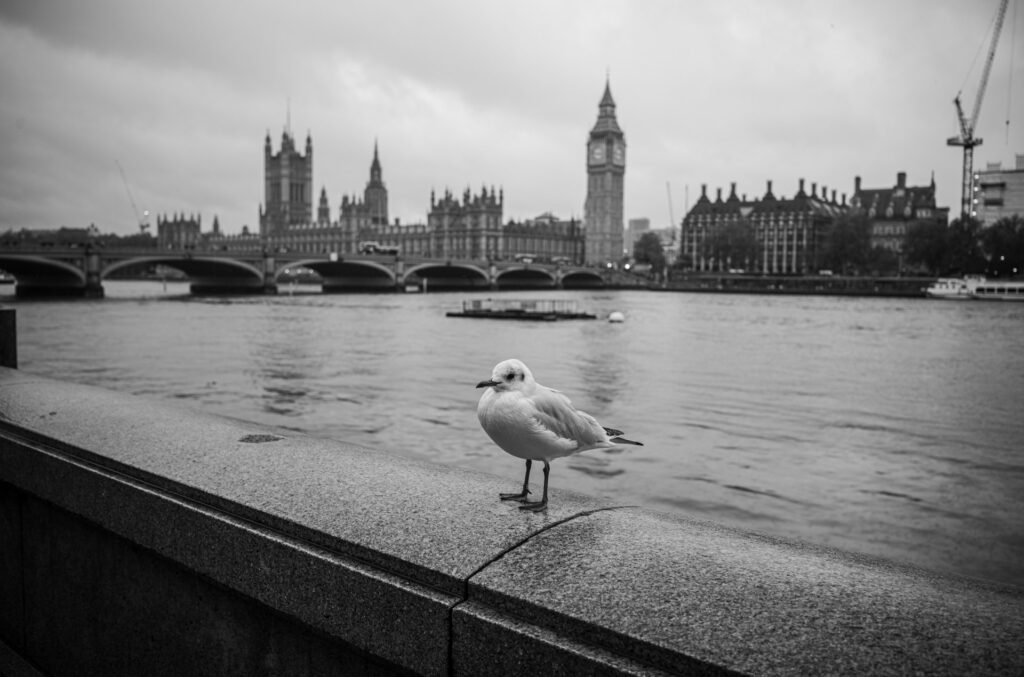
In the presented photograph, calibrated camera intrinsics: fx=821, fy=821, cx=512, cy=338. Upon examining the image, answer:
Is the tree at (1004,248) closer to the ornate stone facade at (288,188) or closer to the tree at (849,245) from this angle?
the tree at (849,245)

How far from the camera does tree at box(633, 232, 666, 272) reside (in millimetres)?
123188

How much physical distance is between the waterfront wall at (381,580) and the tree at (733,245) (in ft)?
350

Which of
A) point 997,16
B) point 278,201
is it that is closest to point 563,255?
point 278,201

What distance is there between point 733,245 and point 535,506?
10691 cm

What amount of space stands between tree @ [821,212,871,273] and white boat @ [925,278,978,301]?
640 inches

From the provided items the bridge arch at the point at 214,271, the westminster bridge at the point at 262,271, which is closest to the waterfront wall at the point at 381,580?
the westminster bridge at the point at 262,271

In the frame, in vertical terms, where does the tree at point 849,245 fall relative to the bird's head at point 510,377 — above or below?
above

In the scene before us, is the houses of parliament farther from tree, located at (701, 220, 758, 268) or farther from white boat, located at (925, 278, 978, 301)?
white boat, located at (925, 278, 978, 301)

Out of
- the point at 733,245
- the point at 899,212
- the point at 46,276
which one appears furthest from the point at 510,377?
the point at 899,212

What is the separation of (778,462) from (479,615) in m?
8.57

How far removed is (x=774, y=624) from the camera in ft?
4.84

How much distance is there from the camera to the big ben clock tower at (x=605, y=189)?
148000mm

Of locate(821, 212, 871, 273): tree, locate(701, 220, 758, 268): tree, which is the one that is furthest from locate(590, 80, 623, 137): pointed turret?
locate(821, 212, 871, 273): tree

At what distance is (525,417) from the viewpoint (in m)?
2.33
